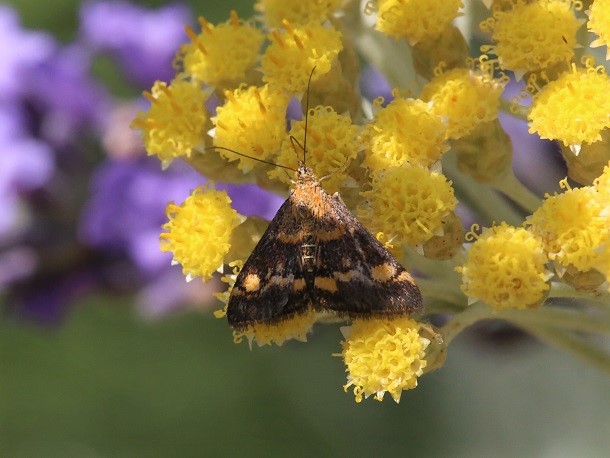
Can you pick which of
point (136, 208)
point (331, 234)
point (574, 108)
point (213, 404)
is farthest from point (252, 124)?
point (213, 404)

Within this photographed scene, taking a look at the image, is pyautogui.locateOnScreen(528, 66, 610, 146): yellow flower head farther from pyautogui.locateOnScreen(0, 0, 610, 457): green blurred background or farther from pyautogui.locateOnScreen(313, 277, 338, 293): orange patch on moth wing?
pyautogui.locateOnScreen(0, 0, 610, 457): green blurred background

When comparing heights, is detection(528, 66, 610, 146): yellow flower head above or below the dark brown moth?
above

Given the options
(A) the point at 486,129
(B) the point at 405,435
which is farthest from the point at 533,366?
(A) the point at 486,129

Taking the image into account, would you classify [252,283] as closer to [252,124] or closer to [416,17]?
[252,124]

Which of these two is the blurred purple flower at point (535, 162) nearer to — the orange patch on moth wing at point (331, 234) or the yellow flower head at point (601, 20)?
the yellow flower head at point (601, 20)

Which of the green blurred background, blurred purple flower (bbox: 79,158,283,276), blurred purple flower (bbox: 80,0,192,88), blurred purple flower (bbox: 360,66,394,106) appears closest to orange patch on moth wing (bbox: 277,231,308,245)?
blurred purple flower (bbox: 79,158,283,276)
